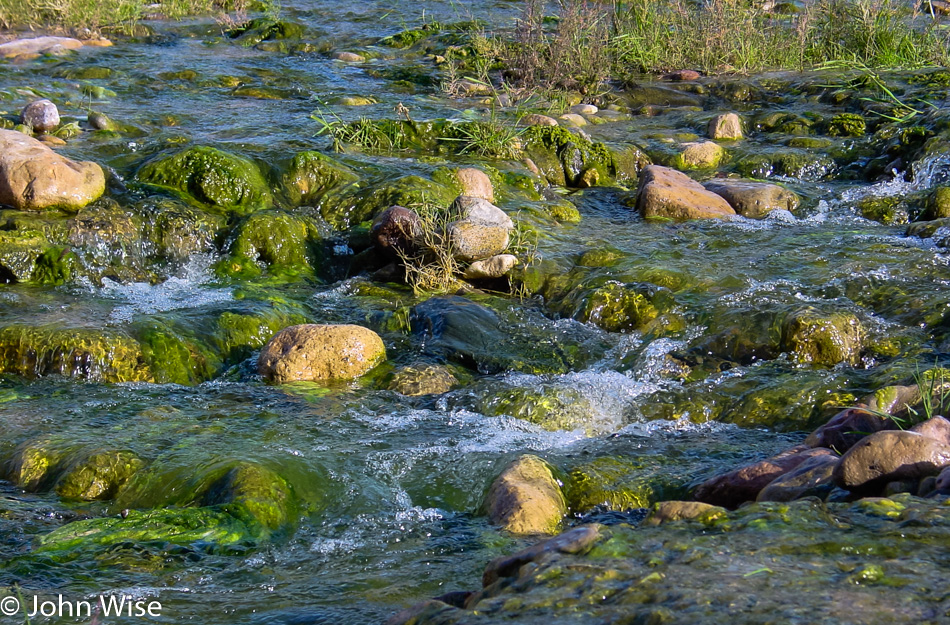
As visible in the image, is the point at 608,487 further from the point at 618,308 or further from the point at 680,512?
the point at 618,308

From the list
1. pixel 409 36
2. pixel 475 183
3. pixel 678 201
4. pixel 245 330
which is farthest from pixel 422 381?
pixel 409 36

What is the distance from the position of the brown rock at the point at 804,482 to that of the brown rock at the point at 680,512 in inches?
20.6

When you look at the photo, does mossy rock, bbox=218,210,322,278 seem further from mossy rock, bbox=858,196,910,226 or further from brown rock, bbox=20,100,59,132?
mossy rock, bbox=858,196,910,226

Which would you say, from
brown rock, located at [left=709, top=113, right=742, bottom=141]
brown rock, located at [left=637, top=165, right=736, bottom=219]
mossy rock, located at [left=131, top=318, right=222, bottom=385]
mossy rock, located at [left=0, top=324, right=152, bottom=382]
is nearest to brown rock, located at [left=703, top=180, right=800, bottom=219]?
brown rock, located at [left=637, top=165, right=736, bottom=219]

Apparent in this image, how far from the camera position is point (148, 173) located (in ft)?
25.0

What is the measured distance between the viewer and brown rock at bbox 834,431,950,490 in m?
3.13

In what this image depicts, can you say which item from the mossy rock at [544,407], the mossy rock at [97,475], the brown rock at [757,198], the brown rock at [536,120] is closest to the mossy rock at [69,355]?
the mossy rock at [97,475]

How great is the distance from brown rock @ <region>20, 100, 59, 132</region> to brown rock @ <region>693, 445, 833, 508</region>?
23.5ft

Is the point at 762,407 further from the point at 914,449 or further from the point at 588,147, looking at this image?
the point at 588,147

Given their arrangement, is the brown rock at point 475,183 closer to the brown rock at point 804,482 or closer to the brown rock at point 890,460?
the brown rock at point 804,482

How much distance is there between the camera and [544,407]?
5.11 meters

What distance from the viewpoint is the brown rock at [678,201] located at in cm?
792

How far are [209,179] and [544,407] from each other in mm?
3955

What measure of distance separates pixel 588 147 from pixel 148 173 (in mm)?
4292
